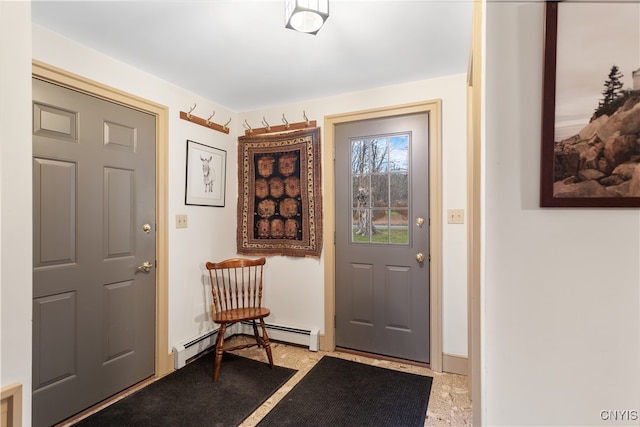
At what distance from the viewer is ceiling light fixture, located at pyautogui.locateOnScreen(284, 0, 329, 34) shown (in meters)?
1.34

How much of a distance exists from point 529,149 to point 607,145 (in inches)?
6.6

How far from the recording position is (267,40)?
6.00 ft

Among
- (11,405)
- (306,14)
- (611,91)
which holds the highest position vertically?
(306,14)

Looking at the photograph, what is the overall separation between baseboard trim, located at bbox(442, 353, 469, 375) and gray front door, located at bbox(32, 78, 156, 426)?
2.22m

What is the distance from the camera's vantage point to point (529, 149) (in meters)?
0.79

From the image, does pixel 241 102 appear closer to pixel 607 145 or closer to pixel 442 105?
pixel 442 105

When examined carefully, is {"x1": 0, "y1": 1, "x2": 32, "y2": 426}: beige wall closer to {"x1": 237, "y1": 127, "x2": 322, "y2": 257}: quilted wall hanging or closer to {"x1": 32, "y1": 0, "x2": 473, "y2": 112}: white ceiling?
{"x1": 32, "y1": 0, "x2": 473, "y2": 112}: white ceiling

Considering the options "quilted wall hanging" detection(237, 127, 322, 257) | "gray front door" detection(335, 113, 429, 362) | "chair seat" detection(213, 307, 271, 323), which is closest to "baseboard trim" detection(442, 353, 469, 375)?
"gray front door" detection(335, 113, 429, 362)

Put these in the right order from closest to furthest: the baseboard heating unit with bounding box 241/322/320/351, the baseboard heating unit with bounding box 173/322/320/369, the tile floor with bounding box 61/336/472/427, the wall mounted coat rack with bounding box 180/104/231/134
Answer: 1. the tile floor with bounding box 61/336/472/427
2. the baseboard heating unit with bounding box 173/322/320/369
3. the wall mounted coat rack with bounding box 180/104/231/134
4. the baseboard heating unit with bounding box 241/322/320/351

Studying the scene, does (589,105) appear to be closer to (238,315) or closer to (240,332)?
(238,315)

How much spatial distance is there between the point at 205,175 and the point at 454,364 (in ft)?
8.47

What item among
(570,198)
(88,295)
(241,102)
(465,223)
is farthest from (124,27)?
(465,223)

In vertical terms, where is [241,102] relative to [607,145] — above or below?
above

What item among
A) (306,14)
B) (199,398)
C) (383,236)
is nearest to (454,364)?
(383,236)
